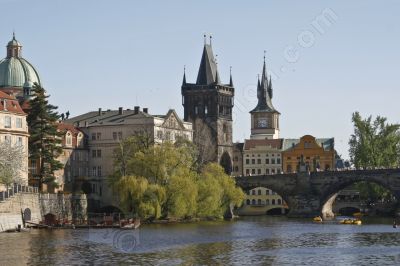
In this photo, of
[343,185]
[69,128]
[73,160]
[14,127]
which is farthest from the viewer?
[343,185]

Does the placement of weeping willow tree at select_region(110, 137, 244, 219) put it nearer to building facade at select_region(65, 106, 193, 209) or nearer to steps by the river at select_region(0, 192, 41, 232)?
steps by the river at select_region(0, 192, 41, 232)

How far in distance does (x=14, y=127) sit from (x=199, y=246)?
43.3 m

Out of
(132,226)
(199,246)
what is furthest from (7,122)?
(199,246)

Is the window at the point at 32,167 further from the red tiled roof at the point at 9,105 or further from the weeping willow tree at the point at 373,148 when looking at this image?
the weeping willow tree at the point at 373,148

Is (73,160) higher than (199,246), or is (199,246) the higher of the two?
(73,160)

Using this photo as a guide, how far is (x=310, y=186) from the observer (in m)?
159

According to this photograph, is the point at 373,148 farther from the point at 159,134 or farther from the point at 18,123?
the point at 18,123

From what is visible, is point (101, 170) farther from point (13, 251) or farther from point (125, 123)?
point (13, 251)

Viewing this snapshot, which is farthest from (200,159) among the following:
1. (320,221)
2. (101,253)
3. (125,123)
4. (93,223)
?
(101,253)

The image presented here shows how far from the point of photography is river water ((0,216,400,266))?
74375 millimetres

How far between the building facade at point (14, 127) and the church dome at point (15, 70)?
1524 inches

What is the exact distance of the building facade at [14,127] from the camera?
395 ft

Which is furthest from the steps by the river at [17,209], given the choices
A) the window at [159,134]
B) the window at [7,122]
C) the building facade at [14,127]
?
the window at [159,134]

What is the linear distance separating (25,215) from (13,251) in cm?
2817
